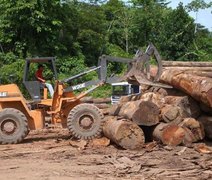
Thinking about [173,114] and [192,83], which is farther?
[173,114]

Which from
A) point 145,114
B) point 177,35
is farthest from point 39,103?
point 177,35

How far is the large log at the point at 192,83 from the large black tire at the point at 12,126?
400 cm

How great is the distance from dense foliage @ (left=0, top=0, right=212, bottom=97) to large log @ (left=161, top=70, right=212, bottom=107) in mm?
13117

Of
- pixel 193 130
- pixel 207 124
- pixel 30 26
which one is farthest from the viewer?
pixel 30 26

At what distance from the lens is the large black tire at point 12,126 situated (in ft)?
42.3

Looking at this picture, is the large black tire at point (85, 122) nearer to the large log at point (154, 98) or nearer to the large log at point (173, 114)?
the large log at point (154, 98)

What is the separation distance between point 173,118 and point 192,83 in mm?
1054

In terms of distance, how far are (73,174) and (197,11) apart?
37.1m

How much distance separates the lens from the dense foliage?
103ft

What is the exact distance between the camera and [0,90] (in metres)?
13.4

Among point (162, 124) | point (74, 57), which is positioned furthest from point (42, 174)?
point (74, 57)

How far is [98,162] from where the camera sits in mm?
9930

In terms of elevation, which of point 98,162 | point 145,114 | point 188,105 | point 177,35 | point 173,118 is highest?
point 177,35

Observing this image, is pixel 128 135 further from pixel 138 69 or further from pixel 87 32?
pixel 87 32
